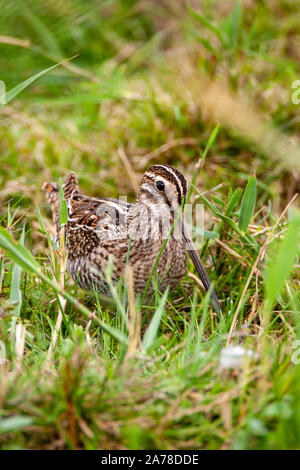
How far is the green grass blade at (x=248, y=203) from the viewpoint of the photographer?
2482 mm

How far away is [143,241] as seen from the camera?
2973mm

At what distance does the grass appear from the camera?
177 centimetres

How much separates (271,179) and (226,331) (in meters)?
1.67

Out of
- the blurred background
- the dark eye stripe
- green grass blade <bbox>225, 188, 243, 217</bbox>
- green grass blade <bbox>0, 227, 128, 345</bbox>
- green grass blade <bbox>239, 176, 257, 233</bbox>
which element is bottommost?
green grass blade <bbox>0, 227, 128, 345</bbox>

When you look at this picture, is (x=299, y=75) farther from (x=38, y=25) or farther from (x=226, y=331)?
(x=226, y=331)

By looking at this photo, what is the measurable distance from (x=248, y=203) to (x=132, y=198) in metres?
1.56

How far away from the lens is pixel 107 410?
179 cm

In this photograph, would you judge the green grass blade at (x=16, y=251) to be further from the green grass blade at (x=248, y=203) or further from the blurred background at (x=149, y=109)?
the blurred background at (x=149, y=109)

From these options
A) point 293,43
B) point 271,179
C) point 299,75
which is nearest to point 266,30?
point 293,43

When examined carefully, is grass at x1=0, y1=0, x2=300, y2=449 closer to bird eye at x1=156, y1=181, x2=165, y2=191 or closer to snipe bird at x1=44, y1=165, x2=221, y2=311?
snipe bird at x1=44, y1=165, x2=221, y2=311

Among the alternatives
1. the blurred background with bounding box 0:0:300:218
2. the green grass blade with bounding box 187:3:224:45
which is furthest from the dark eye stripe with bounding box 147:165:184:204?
the green grass blade with bounding box 187:3:224:45

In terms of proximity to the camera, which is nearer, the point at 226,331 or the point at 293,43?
the point at 226,331

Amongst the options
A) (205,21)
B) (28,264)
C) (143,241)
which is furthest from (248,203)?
(205,21)

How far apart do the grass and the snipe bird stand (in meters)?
0.13
